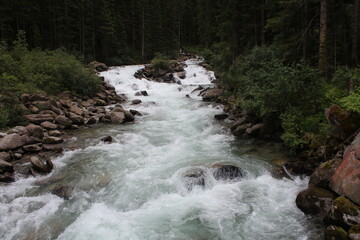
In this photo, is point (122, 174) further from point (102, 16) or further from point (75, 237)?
point (102, 16)

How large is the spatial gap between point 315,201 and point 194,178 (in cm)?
359

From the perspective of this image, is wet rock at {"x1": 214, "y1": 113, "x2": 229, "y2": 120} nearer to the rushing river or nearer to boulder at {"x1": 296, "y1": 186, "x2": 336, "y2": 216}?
the rushing river

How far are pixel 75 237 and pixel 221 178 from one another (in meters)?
4.81

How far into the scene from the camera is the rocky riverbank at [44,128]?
1022cm

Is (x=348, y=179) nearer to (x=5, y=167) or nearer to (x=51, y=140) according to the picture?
(x=5, y=167)

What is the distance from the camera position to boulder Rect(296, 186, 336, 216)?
7090mm

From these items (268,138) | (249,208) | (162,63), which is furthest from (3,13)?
(249,208)

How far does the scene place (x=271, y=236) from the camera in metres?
6.80

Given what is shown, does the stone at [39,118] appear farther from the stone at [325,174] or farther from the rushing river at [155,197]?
the stone at [325,174]

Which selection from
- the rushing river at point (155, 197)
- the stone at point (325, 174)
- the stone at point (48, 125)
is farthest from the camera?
the stone at point (48, 125)

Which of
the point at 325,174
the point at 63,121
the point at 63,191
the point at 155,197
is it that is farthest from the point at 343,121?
the point at 63,121

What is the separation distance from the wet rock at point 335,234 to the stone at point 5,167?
988cm

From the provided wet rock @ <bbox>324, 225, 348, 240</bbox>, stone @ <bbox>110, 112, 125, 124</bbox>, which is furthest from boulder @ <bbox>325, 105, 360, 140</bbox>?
stone @ <bbox>110, 112, 125, 124</bbox>

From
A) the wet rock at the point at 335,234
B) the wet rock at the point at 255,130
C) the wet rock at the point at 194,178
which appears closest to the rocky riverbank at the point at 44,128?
the wet rock at the point at 194,178
